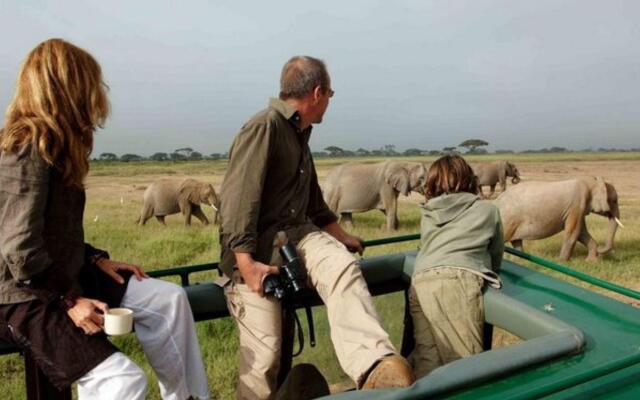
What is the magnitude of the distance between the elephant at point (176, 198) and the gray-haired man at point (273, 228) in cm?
1288

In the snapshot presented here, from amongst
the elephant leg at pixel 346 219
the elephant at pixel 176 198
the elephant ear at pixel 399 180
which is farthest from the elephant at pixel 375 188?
the elephant at pixel 176 198

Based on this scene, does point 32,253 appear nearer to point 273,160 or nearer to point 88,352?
point 88,352

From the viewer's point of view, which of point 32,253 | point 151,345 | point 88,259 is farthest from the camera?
point 88,259

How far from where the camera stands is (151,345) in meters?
2.42

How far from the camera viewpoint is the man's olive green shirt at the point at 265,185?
8.98 ft

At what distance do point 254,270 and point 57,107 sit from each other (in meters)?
1.03

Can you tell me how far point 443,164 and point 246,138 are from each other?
1094mm

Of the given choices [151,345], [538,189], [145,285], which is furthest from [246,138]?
[538,189]

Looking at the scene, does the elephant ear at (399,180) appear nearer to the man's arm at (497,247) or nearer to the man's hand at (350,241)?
the man's hand at (350,241)

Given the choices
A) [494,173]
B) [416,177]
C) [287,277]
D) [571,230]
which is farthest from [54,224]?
[494,173]

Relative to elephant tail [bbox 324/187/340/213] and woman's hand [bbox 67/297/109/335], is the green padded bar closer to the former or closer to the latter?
woman's hand [bbox 67/297/109/335]

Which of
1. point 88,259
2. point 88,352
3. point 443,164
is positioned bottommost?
point 88,352

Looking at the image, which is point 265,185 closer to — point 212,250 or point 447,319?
point 447,319

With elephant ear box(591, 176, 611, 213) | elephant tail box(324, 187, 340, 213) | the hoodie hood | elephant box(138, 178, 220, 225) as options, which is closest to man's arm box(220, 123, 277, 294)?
the hoodie hood
